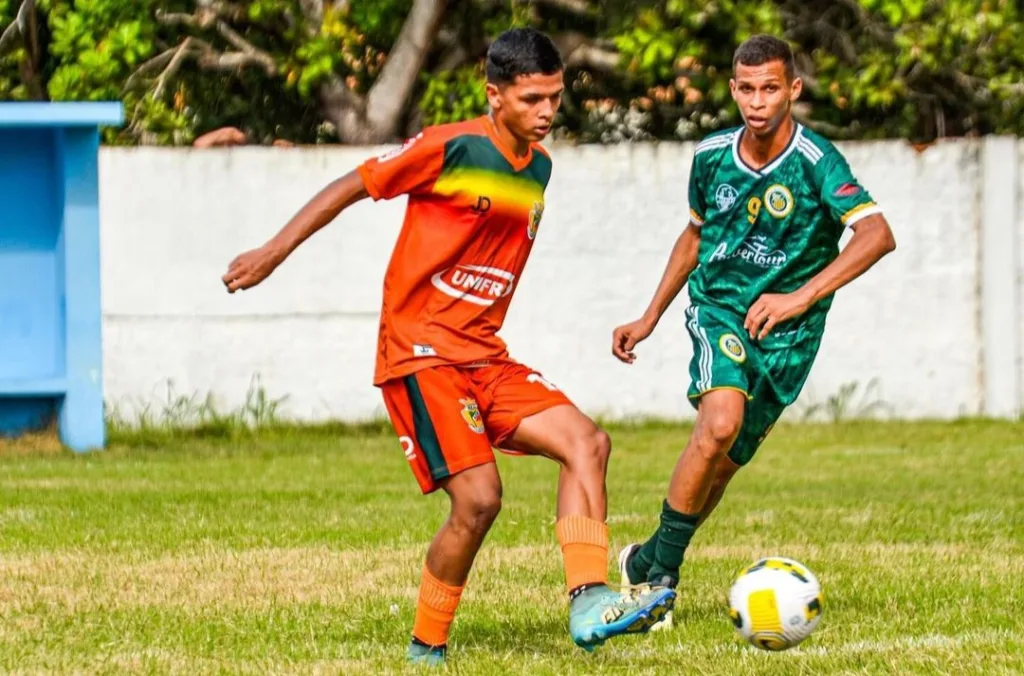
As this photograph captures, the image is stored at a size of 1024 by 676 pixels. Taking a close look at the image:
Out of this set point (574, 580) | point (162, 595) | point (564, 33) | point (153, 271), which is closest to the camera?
point (574, 580)

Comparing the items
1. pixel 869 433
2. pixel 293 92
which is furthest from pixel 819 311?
pixel 293 92

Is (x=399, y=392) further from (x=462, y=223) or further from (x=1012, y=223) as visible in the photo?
(x=1012, y=223)

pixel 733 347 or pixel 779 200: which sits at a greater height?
pixel 779 200

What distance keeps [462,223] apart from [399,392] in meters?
0.52

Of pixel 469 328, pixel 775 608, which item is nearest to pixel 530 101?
pixel 469 328

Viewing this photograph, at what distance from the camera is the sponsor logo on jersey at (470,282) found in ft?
19.0

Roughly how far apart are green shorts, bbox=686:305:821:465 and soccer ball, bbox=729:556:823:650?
3.26 ft

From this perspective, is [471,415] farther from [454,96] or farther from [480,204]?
[454,96]

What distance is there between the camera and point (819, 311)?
687 centimetres

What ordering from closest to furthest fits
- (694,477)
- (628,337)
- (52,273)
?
(694,477)
(628,337)
(52,273)

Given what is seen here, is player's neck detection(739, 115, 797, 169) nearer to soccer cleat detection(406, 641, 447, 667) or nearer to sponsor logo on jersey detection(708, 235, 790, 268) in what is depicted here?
sponsor logo on jersey detection(708, 235, 790, 268)

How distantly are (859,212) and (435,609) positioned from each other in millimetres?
1935

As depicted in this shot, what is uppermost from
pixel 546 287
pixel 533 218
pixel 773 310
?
pixel 533 218

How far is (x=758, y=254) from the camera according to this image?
6809 millimetres
